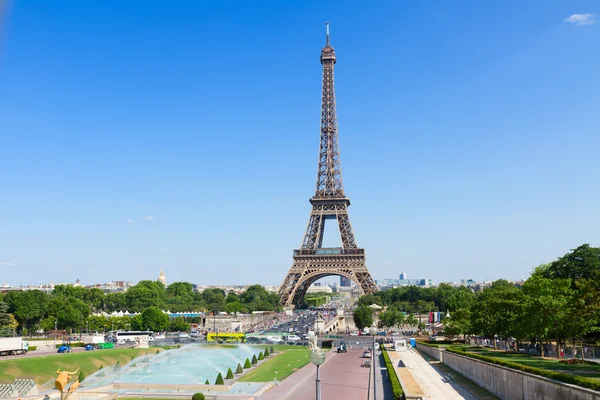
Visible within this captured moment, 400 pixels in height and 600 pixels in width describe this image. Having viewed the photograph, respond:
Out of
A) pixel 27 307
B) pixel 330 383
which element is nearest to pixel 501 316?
pixel 330 383

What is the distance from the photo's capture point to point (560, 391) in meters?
20.0

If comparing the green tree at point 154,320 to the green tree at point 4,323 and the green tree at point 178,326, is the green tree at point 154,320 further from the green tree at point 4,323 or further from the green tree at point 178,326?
the green tree at point 4,323

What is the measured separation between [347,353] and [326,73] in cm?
6979

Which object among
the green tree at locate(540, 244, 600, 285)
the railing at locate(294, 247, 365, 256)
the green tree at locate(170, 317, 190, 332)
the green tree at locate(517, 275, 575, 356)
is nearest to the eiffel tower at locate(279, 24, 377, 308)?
the railing at locate(294, 247, 365, 256)

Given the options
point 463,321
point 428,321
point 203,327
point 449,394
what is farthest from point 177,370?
point 428,321

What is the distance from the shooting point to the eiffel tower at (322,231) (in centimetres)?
10631

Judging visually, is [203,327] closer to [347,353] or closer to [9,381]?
[347,353]

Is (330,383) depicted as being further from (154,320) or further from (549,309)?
(154,320)

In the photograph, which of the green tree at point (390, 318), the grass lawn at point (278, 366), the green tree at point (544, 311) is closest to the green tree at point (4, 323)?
the grass lawn at point (278, 366)

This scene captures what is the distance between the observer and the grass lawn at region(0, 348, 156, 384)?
4488 cm

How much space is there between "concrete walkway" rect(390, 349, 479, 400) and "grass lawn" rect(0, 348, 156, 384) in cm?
2937

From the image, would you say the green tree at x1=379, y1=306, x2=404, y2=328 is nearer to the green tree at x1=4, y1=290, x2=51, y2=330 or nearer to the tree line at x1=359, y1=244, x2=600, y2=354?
the tree line at x1=359, y1=244, x2=600, y2=354

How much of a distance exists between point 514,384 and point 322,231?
88.1 meters

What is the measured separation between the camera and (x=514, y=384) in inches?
1014
